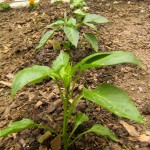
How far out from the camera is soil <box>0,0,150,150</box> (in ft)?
5.70

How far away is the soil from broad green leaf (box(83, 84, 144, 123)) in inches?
16.9

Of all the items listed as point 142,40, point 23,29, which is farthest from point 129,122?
point 23,29

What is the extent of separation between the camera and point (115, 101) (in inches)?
50.3

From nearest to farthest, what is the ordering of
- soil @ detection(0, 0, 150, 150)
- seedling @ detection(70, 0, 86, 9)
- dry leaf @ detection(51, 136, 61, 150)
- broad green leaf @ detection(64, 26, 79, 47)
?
dry leaf @ detection(51, 136, 61, 150)
soil @ detection(0, 0, 150, 150)
broad green leaf @ detection(64, 26, 79, 47)
seedling @ detection(70, 0, 86, 9)

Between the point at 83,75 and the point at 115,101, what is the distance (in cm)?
105

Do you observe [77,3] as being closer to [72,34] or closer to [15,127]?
[72,34]

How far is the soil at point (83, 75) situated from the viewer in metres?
1.74

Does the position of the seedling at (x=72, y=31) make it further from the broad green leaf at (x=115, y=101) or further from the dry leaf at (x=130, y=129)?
the broad green leaf at (x=115, y=101)

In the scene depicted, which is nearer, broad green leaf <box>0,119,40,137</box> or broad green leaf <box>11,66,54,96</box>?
broad green leaf <box>11,66,54,96</box>

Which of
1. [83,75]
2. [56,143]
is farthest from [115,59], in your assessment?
[83,75]

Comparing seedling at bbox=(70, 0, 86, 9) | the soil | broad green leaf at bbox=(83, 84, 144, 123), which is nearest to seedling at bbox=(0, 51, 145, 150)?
broad green leaf at bbox=(83, 84, 144, 123)

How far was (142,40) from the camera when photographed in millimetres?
3033

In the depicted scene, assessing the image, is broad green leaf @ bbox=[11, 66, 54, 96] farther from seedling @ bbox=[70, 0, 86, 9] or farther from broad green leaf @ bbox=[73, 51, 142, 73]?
seedling @ bbox=[70, 0, 86, 9]

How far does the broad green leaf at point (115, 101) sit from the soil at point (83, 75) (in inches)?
16.9
